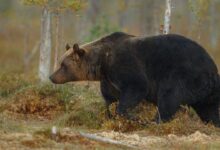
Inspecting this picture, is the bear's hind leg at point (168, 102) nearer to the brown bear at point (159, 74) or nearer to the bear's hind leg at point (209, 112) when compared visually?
the brown bear at point (159, 74)

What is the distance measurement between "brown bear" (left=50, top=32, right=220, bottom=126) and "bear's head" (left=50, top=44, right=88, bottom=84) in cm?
30

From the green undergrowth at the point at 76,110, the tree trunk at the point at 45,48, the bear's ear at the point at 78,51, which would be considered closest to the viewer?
the green undergrowth at the point at 76,110

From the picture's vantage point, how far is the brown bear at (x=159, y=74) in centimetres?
1475

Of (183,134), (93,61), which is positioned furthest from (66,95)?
(183,134)

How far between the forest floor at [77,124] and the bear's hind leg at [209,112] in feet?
0.67

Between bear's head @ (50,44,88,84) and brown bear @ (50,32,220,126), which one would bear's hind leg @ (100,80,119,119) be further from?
bear's head @ (50,44,88,84)

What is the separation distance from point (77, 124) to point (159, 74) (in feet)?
6.83

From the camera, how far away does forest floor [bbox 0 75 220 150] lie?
11.8m

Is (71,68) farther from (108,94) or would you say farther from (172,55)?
(172,55)

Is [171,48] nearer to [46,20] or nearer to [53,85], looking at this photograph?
[53,85]

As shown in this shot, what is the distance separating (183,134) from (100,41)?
3285 mm

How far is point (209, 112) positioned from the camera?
1545 cm

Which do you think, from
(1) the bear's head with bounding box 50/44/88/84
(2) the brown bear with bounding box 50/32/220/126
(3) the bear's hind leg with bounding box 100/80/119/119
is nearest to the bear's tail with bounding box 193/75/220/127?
(2) the brown bear with bounding box 50/32/220/126

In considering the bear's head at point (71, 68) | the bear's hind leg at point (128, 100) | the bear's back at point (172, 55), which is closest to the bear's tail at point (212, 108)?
the bear's back at point (172, 55)
